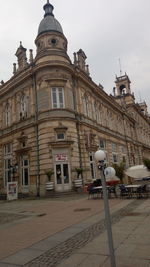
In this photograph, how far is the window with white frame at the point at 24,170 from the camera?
23656mm

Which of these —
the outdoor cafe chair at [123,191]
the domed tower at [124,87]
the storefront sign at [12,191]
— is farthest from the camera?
the domed tower at [124,87]

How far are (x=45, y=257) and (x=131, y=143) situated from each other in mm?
39849

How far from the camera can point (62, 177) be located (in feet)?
69.3

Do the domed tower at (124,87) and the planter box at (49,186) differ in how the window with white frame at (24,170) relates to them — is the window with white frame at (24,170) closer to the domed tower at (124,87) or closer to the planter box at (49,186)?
the planter box at (49,186)

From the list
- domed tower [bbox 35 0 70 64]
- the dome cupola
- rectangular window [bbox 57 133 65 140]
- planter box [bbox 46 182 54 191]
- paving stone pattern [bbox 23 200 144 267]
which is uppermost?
the dome cupola

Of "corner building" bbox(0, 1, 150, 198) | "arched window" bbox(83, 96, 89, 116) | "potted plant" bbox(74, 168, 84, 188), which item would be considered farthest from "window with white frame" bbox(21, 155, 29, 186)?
"arched window" bbox(83, 96, 89, 116)

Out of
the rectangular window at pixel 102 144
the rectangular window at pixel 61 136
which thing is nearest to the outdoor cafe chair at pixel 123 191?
the rectangular window at pixel 61 136

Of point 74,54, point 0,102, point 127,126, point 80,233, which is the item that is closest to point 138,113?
point 127,126

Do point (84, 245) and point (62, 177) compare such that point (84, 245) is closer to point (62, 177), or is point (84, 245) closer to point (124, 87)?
point (62, 177)

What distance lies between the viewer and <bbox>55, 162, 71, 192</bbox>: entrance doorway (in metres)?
20.9

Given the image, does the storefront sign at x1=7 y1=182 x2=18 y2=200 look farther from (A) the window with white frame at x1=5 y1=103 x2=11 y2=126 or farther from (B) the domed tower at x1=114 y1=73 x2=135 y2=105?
(B) the domed tower at x1=114 y1=73 x2=135 y2=105

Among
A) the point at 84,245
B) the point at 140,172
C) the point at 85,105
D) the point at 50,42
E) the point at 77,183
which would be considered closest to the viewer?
the point at 84,245

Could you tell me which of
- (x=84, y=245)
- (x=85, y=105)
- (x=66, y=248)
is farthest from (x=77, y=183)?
(x=66, y=248)

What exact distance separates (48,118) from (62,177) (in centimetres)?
577
